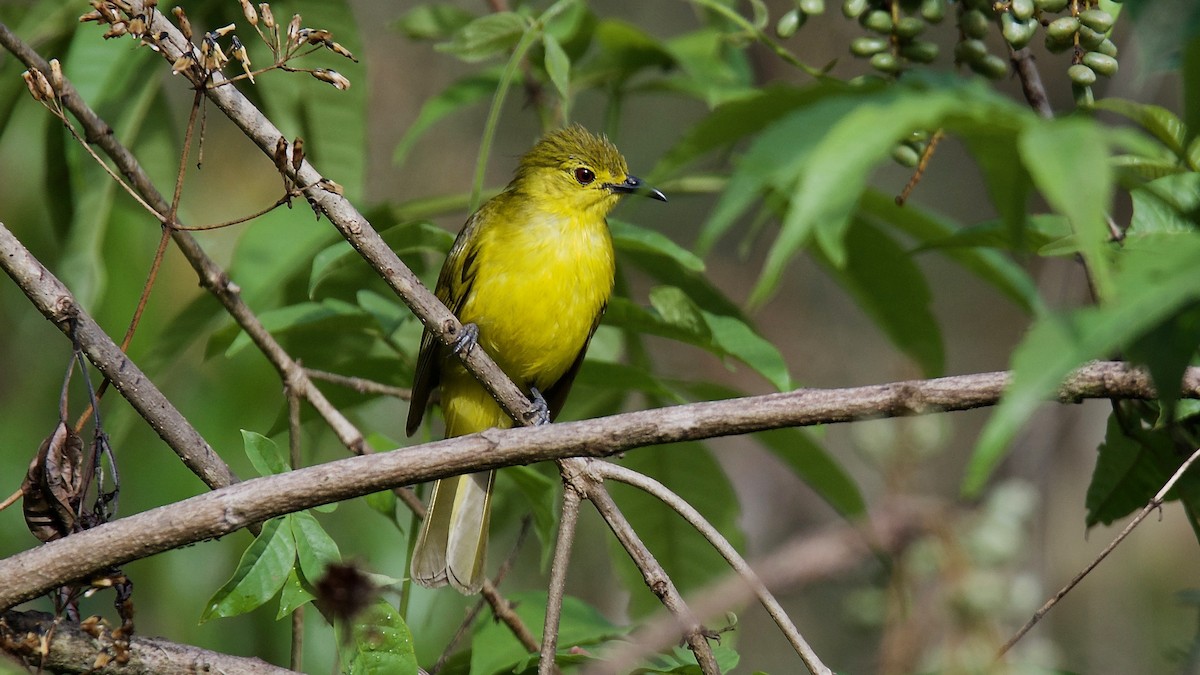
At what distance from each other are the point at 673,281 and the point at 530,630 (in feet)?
3.90

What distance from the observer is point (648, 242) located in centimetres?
312

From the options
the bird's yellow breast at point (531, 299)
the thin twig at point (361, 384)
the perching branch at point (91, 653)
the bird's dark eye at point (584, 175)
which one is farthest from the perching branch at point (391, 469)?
the bird's dark eye at point (584, 175)

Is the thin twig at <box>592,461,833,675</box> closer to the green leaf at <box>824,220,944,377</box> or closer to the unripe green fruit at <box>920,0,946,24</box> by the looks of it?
the unripe green fruit at <box>920,0,946,24</box>

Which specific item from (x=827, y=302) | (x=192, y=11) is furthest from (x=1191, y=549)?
(x=192, y=11)

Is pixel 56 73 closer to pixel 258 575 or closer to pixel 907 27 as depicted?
pixel 258 575

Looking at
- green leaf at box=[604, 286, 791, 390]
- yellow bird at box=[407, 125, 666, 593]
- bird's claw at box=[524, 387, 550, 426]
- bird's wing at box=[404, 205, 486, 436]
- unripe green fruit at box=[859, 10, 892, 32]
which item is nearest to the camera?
green leaf at box=[604, 286, 791, 390]

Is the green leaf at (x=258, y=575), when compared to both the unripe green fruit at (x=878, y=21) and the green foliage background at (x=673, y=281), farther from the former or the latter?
the unripe green fruit at (x=878, y=21)

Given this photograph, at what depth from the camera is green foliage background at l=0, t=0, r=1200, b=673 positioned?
4.18 ft

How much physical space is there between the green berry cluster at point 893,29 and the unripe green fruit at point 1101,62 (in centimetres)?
47

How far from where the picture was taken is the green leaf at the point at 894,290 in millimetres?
3695

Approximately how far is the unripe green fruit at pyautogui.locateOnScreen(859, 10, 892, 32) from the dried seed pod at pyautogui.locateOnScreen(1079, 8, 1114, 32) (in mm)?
584

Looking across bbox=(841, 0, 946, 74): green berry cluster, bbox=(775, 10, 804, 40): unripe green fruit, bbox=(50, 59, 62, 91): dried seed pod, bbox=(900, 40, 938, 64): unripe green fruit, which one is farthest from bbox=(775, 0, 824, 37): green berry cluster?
bbox=(50, 59, 62, 91): dried seed pod

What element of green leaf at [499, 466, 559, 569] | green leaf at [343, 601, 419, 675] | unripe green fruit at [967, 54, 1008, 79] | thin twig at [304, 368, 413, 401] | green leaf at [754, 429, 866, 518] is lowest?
green leaf at [754, 429, 866, 518]

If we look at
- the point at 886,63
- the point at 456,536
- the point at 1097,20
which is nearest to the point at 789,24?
the point at 886,63
